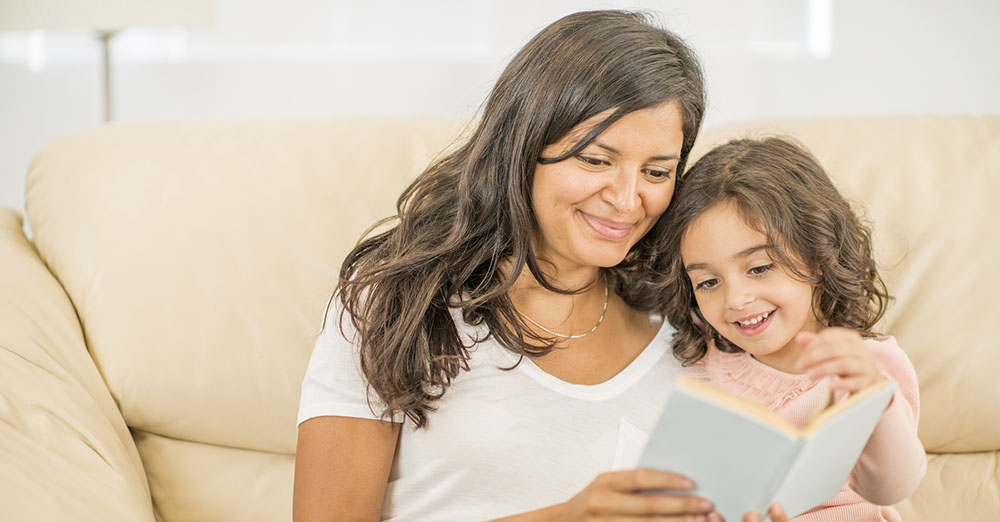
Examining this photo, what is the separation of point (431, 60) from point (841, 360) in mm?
1906

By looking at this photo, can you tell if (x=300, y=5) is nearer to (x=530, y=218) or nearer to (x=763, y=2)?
(x=763, y=2)

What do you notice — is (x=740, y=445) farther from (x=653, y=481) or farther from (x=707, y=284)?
(x=707, y=284)

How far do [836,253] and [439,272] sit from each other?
62 centimetres

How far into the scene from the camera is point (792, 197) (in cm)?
142

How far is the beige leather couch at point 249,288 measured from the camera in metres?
1.58

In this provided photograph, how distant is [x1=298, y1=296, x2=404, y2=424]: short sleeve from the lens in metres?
1.30

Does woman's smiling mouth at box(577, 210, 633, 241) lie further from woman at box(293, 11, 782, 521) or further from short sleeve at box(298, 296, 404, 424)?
short sleeve at box(298, 296, 404, 424)

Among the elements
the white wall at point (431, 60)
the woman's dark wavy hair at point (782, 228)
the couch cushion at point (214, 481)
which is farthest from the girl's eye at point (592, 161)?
the white wall at point (431, 60)

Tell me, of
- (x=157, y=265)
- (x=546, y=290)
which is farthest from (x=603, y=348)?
(x=157, y=265)

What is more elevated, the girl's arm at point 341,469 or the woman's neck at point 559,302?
the woman's neck at point 559,302

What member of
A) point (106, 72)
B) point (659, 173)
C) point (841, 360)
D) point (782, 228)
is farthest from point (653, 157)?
point (106, 72)

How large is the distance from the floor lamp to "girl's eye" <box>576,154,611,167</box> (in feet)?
4.47

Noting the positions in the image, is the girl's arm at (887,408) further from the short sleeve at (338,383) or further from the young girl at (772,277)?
the short sleeve at (338,383)

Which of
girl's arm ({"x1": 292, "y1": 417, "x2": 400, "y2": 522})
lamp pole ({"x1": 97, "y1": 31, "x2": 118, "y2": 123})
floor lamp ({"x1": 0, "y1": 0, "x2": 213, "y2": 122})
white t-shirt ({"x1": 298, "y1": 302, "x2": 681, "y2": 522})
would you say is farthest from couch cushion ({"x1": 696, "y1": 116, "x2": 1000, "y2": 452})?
lamp pole ({"x1": 97, "y1": 31, "x2": 118, "y2": 123})
